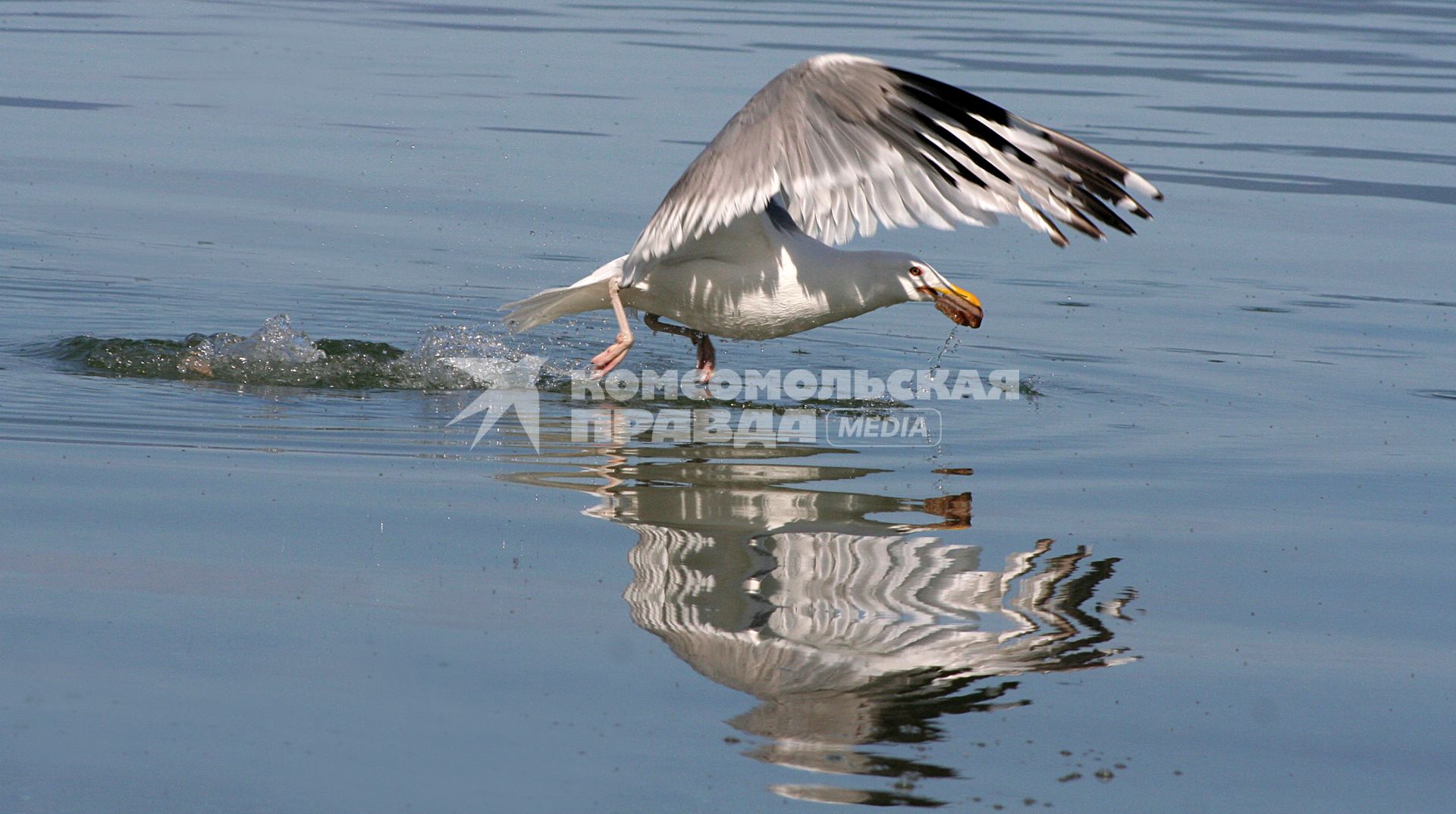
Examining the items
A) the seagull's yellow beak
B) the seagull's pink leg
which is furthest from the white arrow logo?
the seagull's yellow beak

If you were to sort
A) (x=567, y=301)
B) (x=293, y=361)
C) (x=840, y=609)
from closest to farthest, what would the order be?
(x=840, y=609)
(x=567, y=301)
(x=293, y=361)

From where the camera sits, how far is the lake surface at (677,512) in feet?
12.5

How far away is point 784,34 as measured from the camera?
20.8 m

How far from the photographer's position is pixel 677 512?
221 inches

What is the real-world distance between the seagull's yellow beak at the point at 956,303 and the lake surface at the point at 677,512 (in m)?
0.40

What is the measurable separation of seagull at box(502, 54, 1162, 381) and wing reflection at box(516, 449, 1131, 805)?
3.78 feet

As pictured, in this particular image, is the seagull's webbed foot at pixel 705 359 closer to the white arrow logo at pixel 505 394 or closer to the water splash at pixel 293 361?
the water splash at pixel 293 361

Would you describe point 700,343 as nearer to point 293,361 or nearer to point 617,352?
point 617,352

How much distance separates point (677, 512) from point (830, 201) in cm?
262

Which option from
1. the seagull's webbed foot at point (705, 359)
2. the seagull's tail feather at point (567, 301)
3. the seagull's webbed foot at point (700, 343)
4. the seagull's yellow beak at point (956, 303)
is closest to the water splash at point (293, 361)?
the seagull's tail feather at point (567, 301)

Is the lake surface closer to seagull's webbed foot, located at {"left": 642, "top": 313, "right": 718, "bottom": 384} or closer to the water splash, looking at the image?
the water splash

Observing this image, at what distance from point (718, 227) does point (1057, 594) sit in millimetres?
2858

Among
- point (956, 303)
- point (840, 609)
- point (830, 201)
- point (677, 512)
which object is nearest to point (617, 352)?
point (830, 201)

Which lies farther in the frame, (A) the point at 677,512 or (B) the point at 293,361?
(B) the point at 293,361
